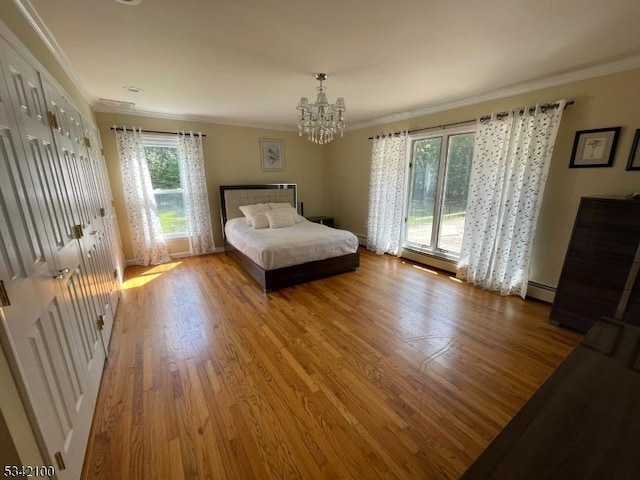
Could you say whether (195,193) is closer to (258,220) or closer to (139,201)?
(139,201)

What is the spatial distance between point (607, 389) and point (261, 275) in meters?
2.94

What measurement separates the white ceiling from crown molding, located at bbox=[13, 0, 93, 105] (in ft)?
0.09

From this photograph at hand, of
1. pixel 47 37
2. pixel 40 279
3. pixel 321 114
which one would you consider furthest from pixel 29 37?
pixel 321 114

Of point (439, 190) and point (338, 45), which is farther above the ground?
point (338, 45)

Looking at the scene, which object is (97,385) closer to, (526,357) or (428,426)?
(428,426)

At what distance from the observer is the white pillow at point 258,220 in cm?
420

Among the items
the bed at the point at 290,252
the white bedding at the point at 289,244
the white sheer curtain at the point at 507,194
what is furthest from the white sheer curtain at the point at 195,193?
the white sheer curtain at the point at 507,194

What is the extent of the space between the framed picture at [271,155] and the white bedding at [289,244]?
5.39 feet

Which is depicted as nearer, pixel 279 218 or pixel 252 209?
pixel 279 218

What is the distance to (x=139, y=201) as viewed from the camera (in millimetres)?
3959

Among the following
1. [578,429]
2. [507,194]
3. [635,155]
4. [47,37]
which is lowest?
[578,429]

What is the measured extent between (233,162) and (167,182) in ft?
3.81

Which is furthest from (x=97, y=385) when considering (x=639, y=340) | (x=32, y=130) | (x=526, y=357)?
(x=526, y=357)

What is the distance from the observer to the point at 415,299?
9.90 feet
